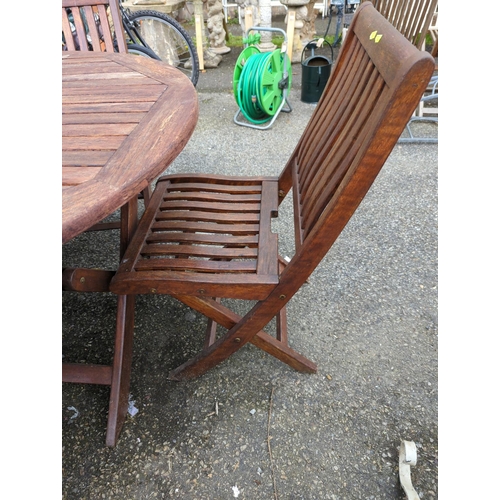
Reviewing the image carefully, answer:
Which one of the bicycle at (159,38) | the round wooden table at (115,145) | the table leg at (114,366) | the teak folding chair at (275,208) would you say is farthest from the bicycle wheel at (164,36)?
the table leg at (114,366)

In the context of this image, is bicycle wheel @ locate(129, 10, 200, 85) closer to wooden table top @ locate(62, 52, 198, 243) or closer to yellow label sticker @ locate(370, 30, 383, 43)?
wooden table top @ locate(62, 52, 198, 243)

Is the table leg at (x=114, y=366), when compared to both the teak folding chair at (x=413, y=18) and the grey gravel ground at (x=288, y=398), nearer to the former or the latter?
the grey gravel ground at (x=288, y=398)

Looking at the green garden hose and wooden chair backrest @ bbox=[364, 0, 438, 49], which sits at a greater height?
wooden chair backrest @ bbox=[364, 0, 438, 49]

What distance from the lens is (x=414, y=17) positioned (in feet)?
9.98

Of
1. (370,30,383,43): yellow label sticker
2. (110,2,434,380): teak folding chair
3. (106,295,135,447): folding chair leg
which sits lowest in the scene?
(106,295,135,447): folding chair leg

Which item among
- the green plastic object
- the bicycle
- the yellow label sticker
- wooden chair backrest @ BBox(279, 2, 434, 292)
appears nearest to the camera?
wooden chair backrest @ BBox(279, 2, 434, 292)

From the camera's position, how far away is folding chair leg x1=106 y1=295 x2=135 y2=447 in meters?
1.48

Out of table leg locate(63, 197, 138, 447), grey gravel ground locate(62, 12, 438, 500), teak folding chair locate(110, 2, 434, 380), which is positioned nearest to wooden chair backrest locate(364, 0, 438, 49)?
grey gravel ground locate(62, 12, 438, 500)

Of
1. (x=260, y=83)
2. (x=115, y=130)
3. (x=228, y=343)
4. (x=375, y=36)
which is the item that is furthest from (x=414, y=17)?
(x=228, y=343)

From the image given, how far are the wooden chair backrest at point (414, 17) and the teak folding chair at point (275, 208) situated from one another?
65.9 inches

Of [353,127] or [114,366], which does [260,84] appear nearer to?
[353,127]

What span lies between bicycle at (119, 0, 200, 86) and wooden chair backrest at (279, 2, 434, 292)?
3.15m

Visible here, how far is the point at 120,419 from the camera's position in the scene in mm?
1517

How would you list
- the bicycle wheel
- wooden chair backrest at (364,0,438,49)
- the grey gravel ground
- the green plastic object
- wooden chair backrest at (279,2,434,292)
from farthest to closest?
the bicycle wheel → the green plastic object → wooden chair backrest at (364,0,438,49) → the grey gravel ground → wooden chair backrest at (279,2,434,292)
